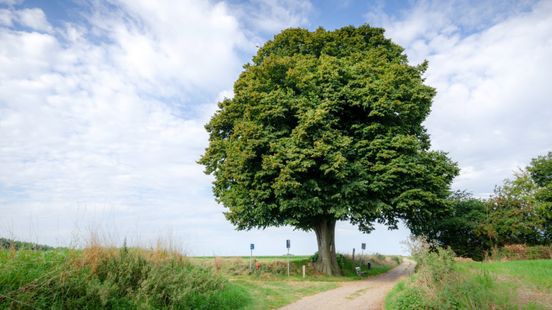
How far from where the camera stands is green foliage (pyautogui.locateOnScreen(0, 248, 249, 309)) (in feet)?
27.0

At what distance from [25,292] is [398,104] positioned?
19305 mm

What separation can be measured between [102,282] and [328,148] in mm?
13194

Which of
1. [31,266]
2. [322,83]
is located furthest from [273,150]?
[31,266]

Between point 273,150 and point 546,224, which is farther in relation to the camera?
point 546,224

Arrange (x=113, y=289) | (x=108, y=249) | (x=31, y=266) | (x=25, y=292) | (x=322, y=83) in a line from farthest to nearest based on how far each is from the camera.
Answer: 1. (x=322, y=83)
2. (x=108, y=249)
3. (x=113, y=289)
4. (x=31, y=266)
5. (x=25, y=292)

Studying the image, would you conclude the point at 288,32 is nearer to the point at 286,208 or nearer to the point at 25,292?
the point at 286,208

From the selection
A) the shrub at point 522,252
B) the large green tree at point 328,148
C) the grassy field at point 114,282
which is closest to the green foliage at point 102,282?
the grassy field at point 114,282

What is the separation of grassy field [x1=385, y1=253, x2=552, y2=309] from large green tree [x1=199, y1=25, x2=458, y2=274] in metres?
7.93

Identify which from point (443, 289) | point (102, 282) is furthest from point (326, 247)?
point (102, 282)

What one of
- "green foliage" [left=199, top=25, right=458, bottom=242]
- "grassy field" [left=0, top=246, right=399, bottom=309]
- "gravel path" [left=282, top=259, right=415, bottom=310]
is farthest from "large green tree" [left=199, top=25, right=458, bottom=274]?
"grassy field" [left=0, top=246, right=399, bottom=309]

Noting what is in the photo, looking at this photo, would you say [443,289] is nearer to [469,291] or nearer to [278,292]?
[469,291]

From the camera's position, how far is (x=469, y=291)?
10.3 meters

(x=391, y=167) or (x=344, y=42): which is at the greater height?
(x=344, y=42)

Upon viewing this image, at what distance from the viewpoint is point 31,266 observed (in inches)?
348
